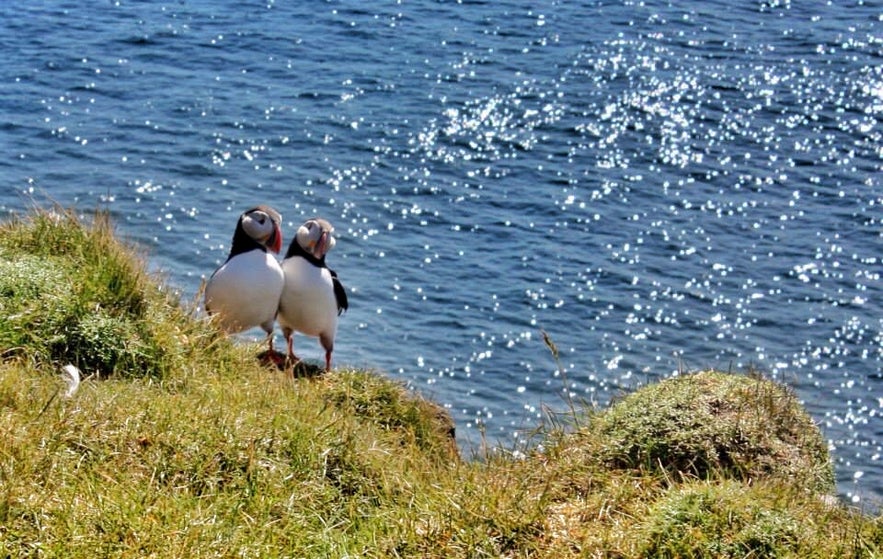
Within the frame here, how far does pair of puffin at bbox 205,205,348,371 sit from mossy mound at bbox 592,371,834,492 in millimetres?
3478

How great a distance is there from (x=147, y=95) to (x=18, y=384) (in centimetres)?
1469

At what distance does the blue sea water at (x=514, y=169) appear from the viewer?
1361cm

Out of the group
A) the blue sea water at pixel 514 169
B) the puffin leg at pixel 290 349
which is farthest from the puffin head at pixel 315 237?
the blue sea water at pixel 514 169

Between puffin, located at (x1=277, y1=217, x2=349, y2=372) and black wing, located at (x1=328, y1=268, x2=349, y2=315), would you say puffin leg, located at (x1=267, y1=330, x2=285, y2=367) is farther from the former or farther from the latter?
black wing, located at (x1=328, y1=268, x2=349, y2=315)

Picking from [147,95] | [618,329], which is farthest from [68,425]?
[147,95]

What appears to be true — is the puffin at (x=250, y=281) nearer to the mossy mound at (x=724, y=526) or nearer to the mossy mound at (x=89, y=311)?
the mossy mound at (x=89, y=311)

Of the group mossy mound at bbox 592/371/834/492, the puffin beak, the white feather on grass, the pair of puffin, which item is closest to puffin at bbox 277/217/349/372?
the pair of puffin

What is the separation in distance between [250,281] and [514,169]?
338 inches

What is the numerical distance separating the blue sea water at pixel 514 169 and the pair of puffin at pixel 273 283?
2.84 feet

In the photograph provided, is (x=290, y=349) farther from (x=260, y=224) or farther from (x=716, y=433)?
(x=716, y=433)

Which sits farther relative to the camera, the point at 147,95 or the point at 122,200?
the point at 147,95

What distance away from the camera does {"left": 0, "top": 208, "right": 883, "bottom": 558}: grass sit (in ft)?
16.8

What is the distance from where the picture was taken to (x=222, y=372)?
7445 millimetres

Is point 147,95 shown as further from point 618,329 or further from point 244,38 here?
point 618,329
